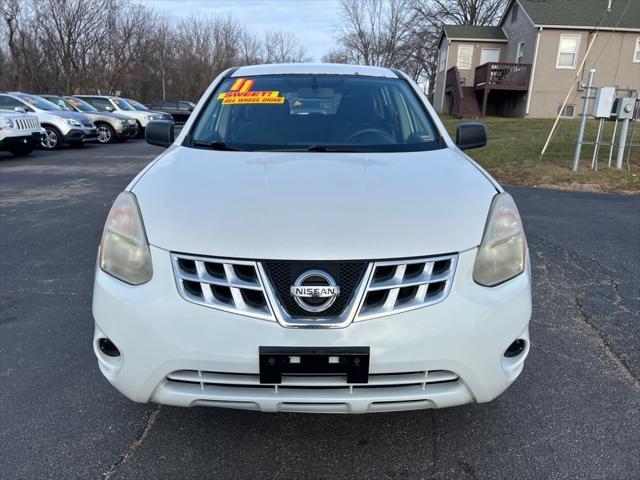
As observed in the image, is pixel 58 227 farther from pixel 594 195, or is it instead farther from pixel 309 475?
pixel 594 195

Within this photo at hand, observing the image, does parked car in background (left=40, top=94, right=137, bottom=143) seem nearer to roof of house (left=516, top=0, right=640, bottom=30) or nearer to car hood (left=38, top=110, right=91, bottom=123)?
car hood (left=38, top=110, right=91, bottom=123)

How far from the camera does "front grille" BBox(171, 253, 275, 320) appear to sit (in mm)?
1761

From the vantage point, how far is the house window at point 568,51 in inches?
926

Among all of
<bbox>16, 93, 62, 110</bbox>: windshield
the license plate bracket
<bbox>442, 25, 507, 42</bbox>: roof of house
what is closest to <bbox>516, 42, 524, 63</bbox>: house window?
<bbox>442, 25, 507, 42</bbox>: roof of house

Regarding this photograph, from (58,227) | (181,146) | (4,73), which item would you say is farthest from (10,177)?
(4,73)

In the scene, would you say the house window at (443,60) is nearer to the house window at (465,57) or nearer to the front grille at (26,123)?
the house window at (465,57)

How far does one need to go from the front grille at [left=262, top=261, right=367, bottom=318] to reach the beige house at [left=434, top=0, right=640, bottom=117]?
2468 centimetres

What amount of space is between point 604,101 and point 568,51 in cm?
1667

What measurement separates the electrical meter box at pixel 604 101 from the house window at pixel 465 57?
2114 centimetres

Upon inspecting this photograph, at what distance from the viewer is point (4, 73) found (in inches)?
1516

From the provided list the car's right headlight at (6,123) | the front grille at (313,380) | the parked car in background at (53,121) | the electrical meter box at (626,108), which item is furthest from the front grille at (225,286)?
the parked car in background at (53,121)

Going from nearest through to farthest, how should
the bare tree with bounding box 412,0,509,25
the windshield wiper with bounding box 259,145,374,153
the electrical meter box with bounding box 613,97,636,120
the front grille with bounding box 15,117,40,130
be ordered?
the windshield wiper with bounding box 259,145,374,153
the electrical meter box with bounding box 613,97,636,120
the front grille with bounding box 15,117,40,130
the bare tree with bounding box 412,0,509,25

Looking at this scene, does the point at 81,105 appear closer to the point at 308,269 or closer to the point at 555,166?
the point at 555,166

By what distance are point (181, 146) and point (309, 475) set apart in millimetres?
1898
